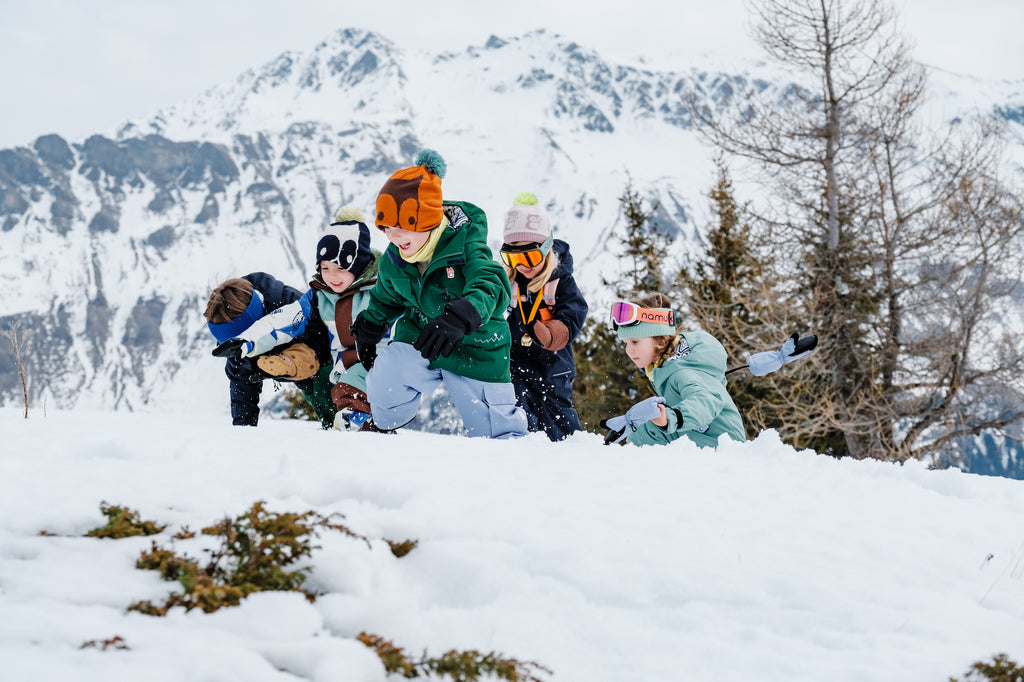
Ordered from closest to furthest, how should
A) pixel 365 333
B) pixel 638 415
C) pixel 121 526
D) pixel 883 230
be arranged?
pixel 121 526
pixel 638 415
pixel 365 333
pixel 883 230

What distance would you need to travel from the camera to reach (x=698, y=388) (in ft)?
13.8

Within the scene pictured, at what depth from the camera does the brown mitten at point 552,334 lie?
5.39 meters

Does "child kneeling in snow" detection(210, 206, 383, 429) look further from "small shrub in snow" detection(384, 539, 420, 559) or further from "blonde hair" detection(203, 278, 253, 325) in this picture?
"small shrub in snow" detection(384, 539, 420, 559)

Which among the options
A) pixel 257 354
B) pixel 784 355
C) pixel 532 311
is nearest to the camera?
pixel 784 355

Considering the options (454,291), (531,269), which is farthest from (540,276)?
(454,291)

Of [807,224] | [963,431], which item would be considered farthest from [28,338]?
[963,431]

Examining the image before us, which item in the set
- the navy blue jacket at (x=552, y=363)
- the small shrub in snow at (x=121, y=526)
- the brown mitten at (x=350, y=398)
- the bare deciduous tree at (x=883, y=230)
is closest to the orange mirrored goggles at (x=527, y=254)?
the navy blue jacket at (x=552, y=363)

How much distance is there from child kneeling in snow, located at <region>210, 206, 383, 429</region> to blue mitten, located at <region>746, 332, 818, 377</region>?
2719 mm

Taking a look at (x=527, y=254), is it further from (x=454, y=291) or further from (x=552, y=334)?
(x=454, y=291)

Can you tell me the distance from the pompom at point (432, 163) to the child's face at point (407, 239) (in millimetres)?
444

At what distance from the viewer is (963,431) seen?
42.7ft

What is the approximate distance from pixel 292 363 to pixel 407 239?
5.34 feet

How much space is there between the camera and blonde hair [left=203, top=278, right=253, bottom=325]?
5.02 metres

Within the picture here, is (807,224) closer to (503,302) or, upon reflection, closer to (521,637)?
(503,302)
